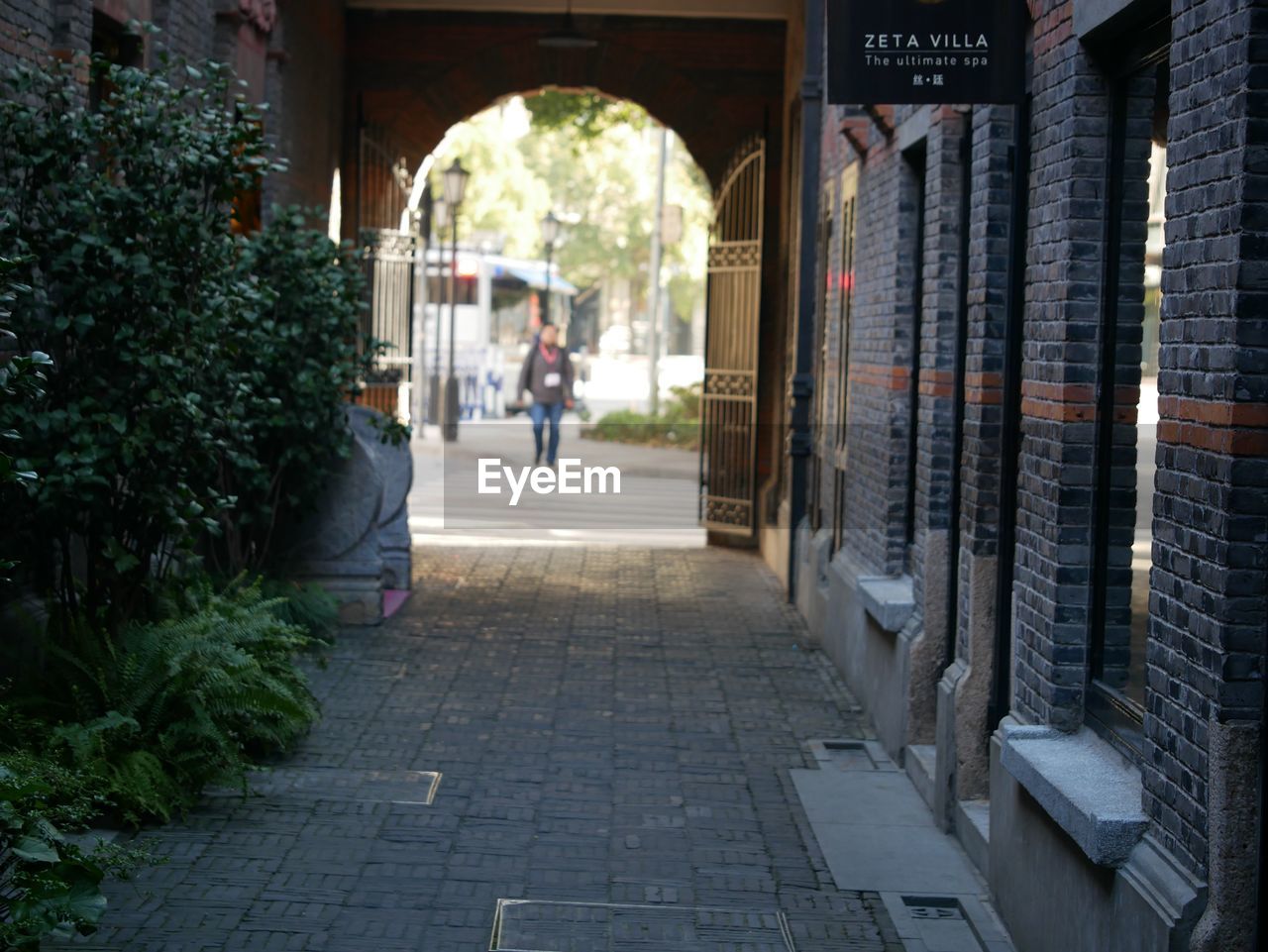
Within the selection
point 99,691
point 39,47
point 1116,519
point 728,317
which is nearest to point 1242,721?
point 1116,519

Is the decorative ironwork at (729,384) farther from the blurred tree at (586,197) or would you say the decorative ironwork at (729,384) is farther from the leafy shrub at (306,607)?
the blurred tree at (586,197)

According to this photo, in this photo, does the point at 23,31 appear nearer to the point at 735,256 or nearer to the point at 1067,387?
the point at 1067,387

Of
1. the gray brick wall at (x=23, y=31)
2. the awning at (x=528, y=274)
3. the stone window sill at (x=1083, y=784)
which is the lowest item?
the stone window sill at (x=1083, y=784)

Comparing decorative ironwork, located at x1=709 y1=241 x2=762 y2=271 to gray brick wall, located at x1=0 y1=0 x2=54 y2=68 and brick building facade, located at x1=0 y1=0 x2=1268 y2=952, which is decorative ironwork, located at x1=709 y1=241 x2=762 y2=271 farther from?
gray brick wall, located at x1=0 y1=0 x2=54 y2=68

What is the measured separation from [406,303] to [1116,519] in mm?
11880

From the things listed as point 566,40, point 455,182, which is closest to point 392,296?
point 566,40

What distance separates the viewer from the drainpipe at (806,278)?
13.3m

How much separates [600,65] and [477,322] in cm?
2320

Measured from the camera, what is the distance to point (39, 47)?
8617mm

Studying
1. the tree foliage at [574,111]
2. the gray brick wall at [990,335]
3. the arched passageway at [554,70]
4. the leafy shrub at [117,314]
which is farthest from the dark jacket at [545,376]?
the gray brick wall at [990,335]

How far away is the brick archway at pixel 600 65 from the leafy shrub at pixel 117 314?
9.98 metres

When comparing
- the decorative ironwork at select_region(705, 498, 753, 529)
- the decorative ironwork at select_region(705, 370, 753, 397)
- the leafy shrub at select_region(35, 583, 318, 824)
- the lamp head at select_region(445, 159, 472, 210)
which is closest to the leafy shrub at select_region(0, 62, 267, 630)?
the leafy shrub at select_region(35, 583, 318, 824)

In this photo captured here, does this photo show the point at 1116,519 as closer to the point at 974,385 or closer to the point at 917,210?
the point at 974,385

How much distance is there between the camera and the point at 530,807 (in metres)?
7.62
